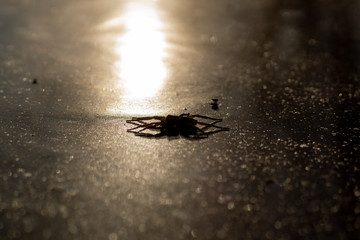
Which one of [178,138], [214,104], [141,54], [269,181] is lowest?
[269,181]

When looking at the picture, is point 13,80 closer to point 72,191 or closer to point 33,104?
point 33,104

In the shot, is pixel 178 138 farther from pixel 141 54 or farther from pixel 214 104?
pixel 141 54

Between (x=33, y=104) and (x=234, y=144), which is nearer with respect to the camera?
(x=234, y=144)

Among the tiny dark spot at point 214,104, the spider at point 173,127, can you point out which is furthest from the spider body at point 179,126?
the tiny dark spot at point 214,104

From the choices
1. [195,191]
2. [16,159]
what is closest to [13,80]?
[16,159]

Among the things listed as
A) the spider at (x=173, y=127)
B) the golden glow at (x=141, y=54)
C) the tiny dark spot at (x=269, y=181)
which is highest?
the golden glow at (x=141, y=54)

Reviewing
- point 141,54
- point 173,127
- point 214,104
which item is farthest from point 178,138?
point 141,54

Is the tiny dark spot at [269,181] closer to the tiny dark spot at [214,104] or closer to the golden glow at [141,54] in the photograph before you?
the tiny dark spot at [214,104]
